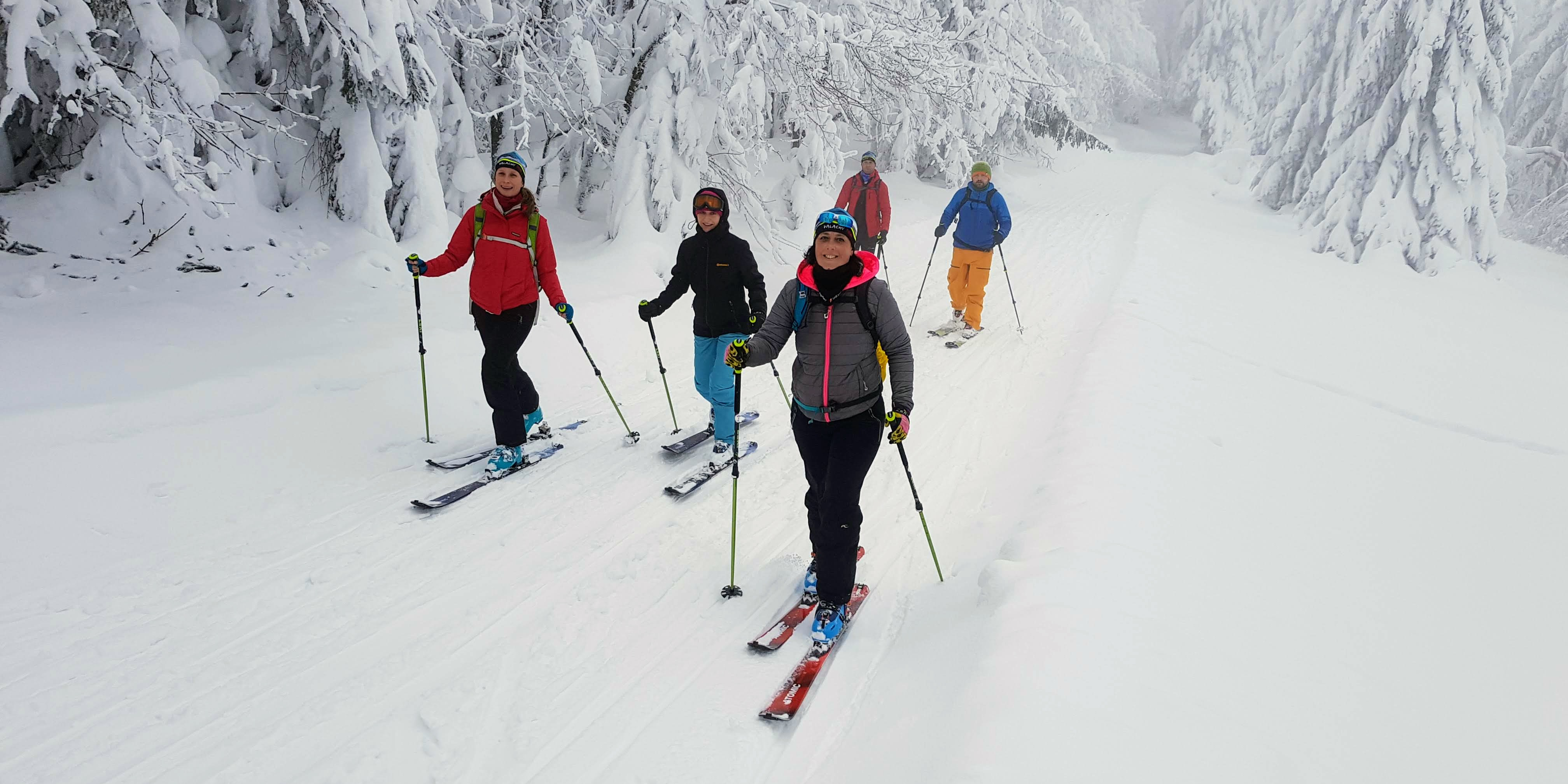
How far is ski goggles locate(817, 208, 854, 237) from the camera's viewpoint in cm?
332

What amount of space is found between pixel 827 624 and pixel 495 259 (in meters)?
3.46

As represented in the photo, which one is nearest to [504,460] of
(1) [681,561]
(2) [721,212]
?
(1) [681,561]

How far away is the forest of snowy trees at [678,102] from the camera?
21.0ft

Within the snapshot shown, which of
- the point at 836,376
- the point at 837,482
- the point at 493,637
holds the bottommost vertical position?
the point at 493,637

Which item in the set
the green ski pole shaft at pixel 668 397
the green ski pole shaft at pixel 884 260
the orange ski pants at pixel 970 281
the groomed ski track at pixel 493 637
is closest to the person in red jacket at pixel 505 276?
the groomed ski track at pixel 493 637

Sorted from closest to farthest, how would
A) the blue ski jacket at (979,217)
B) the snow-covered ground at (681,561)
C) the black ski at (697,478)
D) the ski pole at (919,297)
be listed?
the snow-covered ground at (681,561) → the black ski at (697,478) → the blue ski jacket at (979,217) → the ski pole at (919,297)

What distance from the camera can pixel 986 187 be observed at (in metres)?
9.16

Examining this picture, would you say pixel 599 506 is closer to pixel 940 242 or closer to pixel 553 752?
pixel 553 752

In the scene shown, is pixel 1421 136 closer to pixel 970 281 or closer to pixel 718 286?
pixel 970 281

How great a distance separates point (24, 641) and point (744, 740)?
343 cm

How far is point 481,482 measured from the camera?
17.1 feet

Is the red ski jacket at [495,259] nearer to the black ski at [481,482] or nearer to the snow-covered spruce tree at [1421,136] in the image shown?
the black ski at [481,482]

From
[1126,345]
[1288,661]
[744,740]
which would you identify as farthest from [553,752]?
[1126,345]

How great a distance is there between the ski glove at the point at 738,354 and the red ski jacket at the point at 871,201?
762 centimetres
